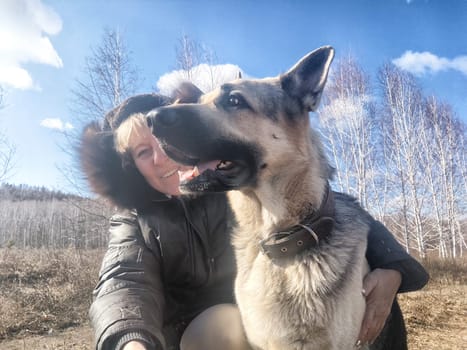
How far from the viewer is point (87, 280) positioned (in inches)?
321

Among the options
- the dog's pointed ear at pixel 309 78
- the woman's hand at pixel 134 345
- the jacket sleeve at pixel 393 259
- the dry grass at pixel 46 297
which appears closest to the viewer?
the woman's hand at pixel 134 345

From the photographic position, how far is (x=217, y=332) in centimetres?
196

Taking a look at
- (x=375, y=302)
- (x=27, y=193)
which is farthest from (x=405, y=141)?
(x=27, y=193)

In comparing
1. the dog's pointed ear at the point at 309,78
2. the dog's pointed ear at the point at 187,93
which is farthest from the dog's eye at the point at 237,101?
the dog's pointed ear at the point at 187,93

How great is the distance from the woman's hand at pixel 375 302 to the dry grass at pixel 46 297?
18.6ft

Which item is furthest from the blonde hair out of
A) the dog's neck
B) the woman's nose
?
the dog's neck

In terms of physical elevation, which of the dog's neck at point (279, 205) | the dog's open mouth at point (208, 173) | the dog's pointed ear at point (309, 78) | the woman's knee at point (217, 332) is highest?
the dog's pointed ear at point (309, 78)

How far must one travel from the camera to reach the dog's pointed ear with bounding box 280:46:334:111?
1854 mm

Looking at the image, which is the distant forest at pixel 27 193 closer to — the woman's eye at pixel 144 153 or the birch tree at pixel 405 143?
the birch tree at pixel 405 143

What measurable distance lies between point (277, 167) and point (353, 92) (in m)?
16.6

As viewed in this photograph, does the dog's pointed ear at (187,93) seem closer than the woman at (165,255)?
No

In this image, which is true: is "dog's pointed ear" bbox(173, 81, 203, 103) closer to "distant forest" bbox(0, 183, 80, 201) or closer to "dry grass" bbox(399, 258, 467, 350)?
"dry grass" bbox(399, 258, 467, 350)

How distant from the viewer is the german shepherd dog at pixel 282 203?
1.65m

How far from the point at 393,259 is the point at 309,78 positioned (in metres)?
1.10
